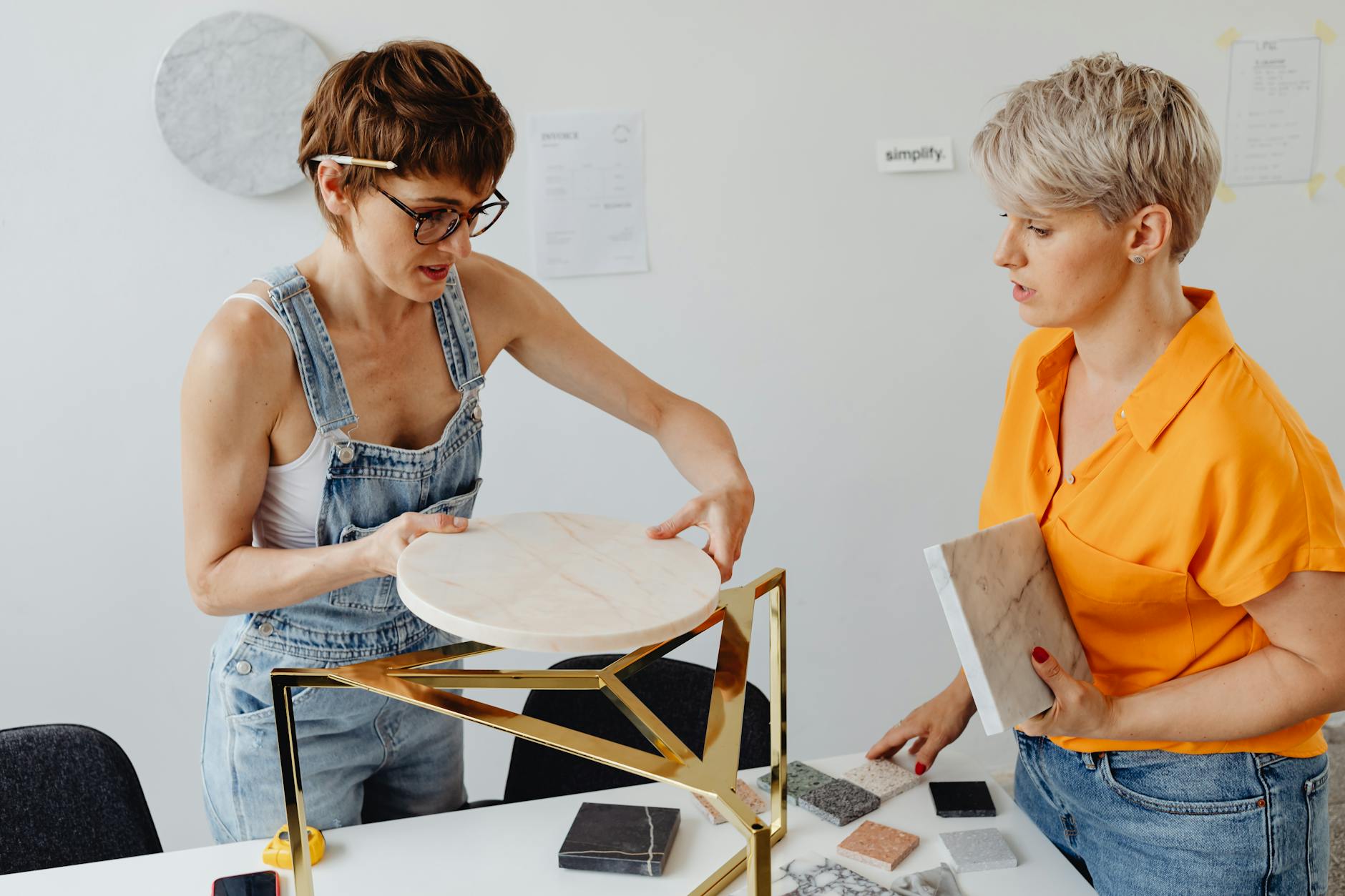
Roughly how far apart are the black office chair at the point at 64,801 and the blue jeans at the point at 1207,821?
53.9 inches

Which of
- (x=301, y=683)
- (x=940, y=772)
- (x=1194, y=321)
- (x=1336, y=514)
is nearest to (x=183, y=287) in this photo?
(x=301, y=683)

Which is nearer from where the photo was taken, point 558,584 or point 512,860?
point 558,584

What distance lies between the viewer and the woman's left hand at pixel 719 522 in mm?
1281

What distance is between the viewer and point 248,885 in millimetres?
1370

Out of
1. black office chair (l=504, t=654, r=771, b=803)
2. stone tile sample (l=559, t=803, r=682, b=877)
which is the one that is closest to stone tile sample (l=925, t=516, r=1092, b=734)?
stone tile sample (l=559, t=803, r=682, b=877)

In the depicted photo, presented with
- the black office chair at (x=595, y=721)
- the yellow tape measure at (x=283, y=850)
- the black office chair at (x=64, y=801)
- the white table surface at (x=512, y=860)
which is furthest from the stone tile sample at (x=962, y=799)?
the black office chair at (x=64, y=801)

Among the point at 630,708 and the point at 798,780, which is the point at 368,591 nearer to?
the point at 630,708

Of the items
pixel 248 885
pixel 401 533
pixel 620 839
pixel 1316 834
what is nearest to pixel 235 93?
pixel 401 533

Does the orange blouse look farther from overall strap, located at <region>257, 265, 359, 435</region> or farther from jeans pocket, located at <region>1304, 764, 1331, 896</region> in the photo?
overall strap, located at <region>257, 265, 359, 435</region>

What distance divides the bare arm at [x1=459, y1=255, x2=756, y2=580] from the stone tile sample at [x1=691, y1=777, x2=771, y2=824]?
356 millimetres

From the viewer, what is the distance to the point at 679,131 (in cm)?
270

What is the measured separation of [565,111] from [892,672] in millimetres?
1814

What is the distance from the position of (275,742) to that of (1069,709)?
1.05 m

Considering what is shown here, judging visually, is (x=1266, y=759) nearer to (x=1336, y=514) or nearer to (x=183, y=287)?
(x=1336, y=514)
